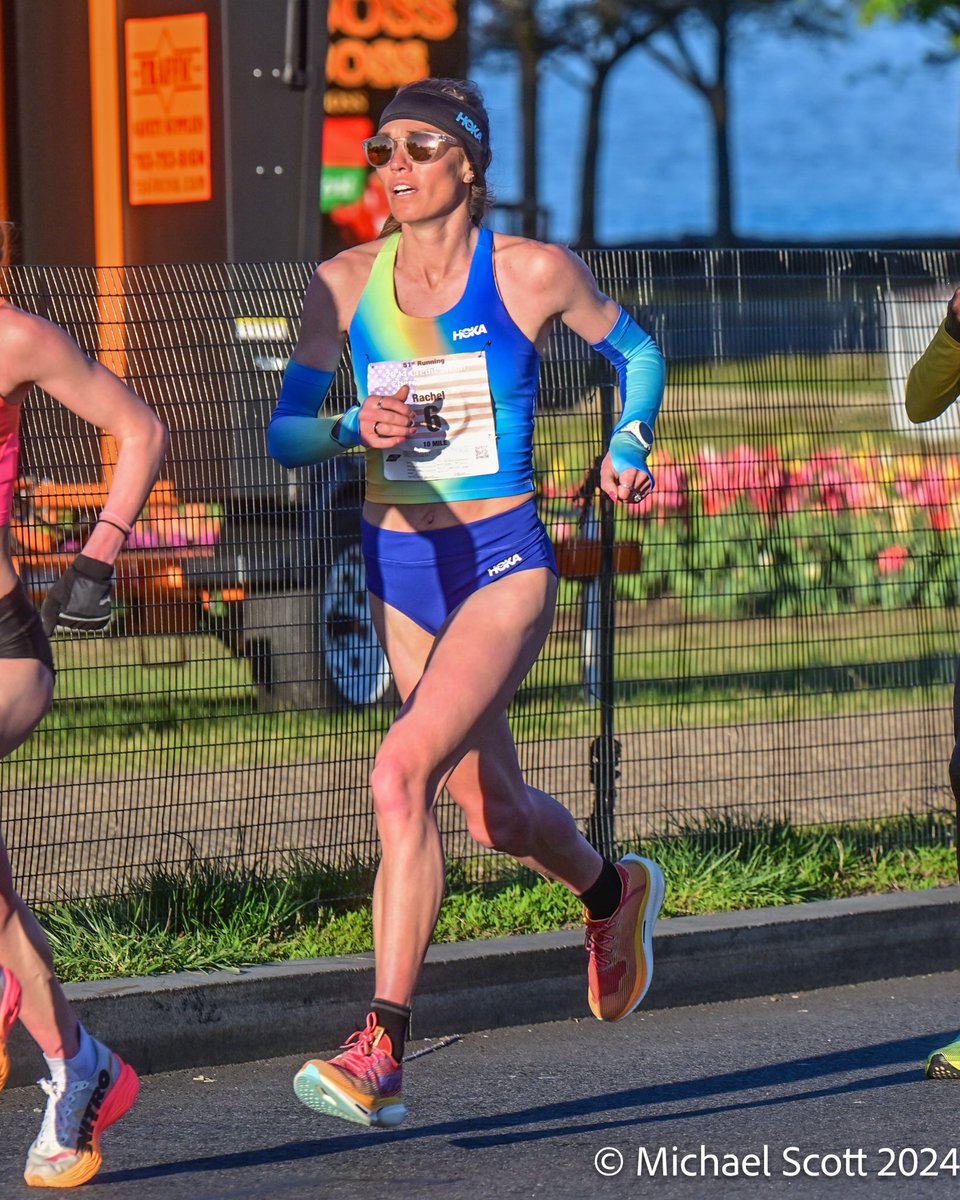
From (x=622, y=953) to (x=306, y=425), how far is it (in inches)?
62.7

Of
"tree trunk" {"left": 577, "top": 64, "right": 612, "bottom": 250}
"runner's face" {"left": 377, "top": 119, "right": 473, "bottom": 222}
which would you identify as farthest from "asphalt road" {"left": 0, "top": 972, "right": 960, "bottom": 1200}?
"tree trunk" {"left": 577, "top": 64, "right": 612, "bottom": 250}

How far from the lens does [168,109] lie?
416 inches

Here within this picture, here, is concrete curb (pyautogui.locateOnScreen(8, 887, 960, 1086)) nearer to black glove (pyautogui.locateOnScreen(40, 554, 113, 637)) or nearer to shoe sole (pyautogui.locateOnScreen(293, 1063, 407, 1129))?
shoe sole (pyautogui.locateOnScreen(293, 1063, 407, 1129))

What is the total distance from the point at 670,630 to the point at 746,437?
0.71 meters

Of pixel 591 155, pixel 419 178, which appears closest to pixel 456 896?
pixel 419 178

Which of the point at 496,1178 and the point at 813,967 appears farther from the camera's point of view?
the point at 813,967

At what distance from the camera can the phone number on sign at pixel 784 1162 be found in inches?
192

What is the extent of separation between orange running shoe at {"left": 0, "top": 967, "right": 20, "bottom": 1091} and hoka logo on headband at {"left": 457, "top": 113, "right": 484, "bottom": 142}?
83.7 inches

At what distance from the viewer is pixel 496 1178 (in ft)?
15.9

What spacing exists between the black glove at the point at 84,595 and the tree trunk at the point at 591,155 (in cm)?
5568

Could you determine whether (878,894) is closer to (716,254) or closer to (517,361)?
(716,254)

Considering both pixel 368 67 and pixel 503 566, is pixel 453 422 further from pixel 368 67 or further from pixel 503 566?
pixel 368 67

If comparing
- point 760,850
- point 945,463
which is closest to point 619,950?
point 760,850

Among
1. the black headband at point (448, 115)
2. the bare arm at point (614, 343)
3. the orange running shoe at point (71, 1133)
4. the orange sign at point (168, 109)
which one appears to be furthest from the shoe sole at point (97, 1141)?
the orange sign at point (168, 109)
